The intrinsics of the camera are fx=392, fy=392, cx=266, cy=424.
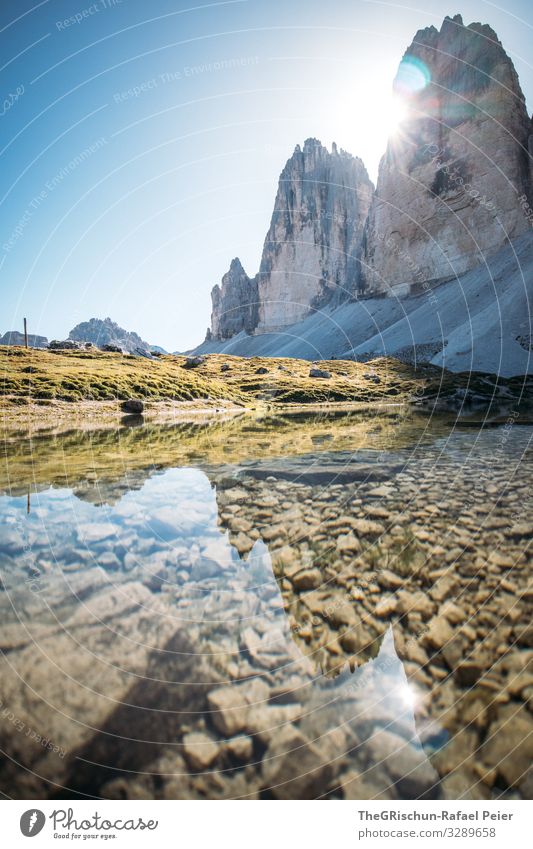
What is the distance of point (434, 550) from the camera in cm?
644

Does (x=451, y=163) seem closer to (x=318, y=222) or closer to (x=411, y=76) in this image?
(x=411, y=76)

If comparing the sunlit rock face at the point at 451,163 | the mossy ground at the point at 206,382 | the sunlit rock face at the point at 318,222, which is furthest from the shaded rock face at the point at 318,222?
the mossy ground at the point at 206,382

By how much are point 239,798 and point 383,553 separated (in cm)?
427

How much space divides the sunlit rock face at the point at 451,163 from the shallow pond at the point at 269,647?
119 metres

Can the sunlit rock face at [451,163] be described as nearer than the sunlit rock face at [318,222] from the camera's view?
Yes

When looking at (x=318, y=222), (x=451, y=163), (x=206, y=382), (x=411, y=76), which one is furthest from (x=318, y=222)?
(x=206, y=382)

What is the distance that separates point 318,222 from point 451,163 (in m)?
77.3

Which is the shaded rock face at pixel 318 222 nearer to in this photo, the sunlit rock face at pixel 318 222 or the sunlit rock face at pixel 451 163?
the sunlit rock face at pixel 318 222

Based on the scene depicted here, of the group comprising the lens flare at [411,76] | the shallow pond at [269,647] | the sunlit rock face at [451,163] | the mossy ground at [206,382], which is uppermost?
the lens flare at [411,76]

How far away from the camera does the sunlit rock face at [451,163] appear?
10169 cm

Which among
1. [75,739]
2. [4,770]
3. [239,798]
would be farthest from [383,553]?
[4,770]
